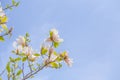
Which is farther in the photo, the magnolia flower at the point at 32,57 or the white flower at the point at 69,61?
the magnolia flower at the point at 32,57

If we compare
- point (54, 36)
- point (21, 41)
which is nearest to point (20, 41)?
point (21, 41)

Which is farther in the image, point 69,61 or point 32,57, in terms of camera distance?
point 32,57

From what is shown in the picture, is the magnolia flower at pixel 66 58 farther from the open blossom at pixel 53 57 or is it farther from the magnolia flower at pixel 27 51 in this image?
the magnolia flower at pixel 27 51

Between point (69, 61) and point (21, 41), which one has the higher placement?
point (21, 41)

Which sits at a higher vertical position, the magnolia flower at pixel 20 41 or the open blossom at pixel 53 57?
the magnolia flower at pixel 20 41

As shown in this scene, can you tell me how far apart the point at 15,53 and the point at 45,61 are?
1.29 feet

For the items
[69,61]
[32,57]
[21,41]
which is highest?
[21,41]

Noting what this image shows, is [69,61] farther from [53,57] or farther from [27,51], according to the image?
[27,51]

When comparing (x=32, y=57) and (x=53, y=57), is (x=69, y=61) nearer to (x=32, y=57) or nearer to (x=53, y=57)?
(x=53, y=57)

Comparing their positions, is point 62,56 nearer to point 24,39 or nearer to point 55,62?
point 55,62

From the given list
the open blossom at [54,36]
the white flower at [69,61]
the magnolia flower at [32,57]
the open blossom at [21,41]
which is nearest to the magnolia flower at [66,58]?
the white flower at [69,61]

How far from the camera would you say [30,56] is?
11.8 ft

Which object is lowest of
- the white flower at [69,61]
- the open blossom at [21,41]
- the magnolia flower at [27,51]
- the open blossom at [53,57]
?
the white flower at [69,61]

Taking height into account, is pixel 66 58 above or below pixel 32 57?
below
